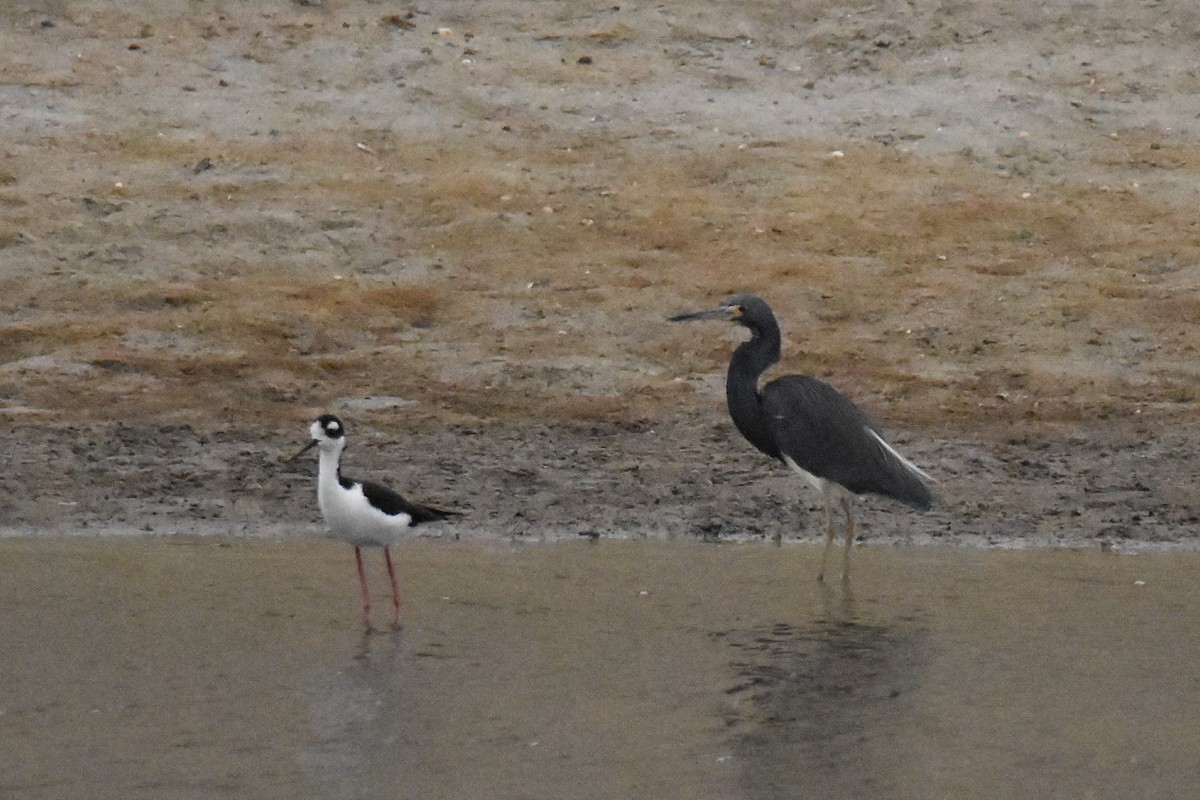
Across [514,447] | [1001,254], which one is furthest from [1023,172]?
[514,447]

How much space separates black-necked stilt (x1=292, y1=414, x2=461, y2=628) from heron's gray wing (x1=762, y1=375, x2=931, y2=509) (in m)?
2.00

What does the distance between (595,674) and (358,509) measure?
1879 mm

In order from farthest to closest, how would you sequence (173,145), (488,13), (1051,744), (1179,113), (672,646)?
(488,13), (1179,113), (173,145), (672,646), (1051,744)

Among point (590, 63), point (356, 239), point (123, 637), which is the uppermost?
point (590, 63)

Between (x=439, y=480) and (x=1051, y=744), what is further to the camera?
(x=439, y=480)

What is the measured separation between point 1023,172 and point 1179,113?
2239 mm

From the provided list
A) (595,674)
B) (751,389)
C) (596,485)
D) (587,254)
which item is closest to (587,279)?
(587,254)

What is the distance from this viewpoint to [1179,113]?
18047 mm

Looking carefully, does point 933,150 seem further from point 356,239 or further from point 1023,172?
point 356,239

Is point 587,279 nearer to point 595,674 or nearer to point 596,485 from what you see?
point 596,485

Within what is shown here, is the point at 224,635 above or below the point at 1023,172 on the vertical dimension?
below

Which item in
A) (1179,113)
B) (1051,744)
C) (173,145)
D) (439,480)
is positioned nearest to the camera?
(1051,744)

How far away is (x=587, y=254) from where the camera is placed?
1486 cm

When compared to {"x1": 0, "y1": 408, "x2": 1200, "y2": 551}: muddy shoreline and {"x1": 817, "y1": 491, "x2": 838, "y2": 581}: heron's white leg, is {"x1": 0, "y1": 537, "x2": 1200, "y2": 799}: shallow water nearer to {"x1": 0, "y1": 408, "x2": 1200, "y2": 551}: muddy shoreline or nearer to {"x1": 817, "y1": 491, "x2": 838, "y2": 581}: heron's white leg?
{"x1": 817, "y1": 491, "x2": 838, "y2": 581}: heron's white leg
